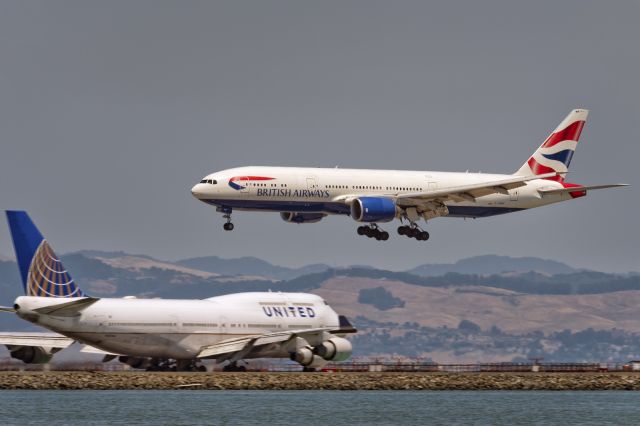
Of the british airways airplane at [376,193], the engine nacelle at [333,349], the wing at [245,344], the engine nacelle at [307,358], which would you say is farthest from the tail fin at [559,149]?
the wing at [245,344]

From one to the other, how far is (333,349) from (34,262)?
66.8 ft

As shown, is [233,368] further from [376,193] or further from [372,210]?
[376,193]

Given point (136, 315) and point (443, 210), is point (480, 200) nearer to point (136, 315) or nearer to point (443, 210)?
point (443, 210)

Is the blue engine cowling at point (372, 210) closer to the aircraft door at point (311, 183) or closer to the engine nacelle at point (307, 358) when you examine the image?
the aircraft door at point (311, 183)

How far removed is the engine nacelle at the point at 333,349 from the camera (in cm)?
10162

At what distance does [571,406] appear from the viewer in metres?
91.3

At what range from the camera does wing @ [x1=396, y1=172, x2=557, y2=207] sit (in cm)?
11425

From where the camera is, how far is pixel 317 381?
100 metres

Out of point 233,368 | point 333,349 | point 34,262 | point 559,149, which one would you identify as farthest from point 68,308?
point 559,149

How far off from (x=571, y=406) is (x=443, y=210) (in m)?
29.6

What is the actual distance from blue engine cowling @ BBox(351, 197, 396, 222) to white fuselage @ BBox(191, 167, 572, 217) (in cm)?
91

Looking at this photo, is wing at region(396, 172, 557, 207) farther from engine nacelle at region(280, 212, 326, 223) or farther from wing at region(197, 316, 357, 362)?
wing at region(197, 316, 357, 362)

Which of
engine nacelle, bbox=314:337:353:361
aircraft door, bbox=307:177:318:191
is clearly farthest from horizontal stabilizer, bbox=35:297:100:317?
aircraft door, bbox=307:177:318:191

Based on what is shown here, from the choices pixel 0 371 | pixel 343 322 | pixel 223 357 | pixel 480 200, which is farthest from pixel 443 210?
pixel 0 371
